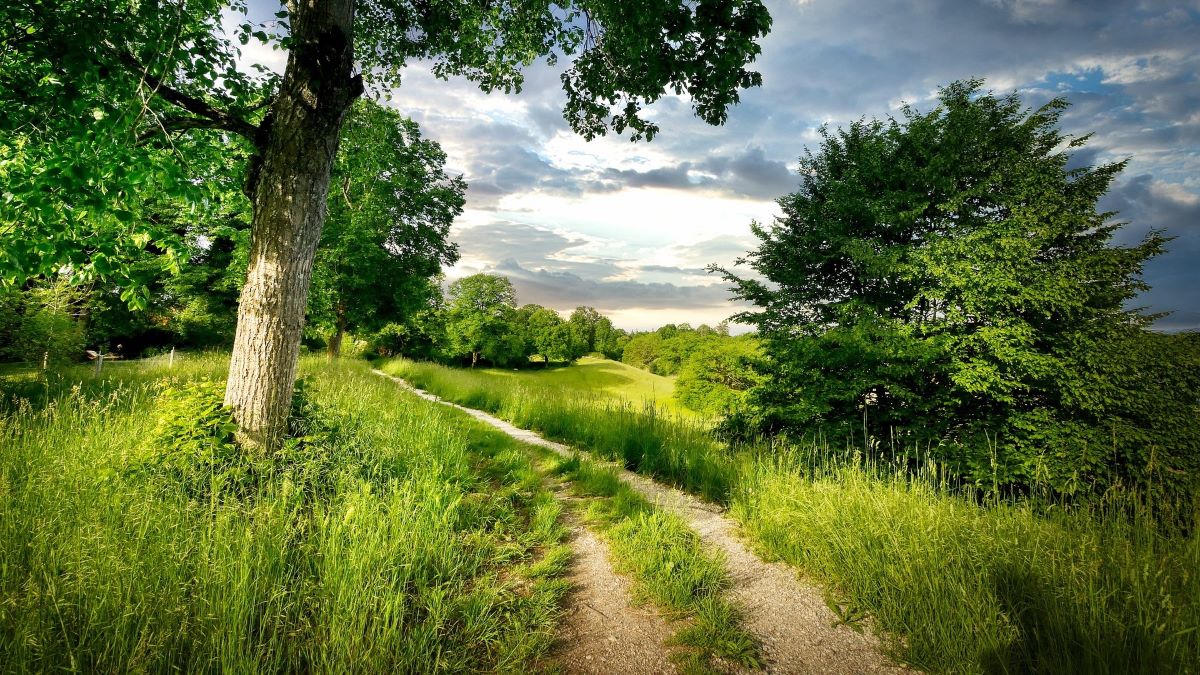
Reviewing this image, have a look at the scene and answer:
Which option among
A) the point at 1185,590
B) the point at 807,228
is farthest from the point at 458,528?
the point at 807,228

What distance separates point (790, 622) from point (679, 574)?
0.81 metres

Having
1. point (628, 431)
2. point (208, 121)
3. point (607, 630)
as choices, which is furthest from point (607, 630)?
point (208, 121)

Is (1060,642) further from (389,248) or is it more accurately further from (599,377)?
(599,377)

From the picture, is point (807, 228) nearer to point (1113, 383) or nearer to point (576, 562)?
point (1113, 383)

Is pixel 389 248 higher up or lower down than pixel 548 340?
higher up

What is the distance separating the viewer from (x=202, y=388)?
13.5 ft

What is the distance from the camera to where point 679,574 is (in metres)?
3.16

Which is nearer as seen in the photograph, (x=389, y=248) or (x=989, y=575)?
(x=989, y=575)

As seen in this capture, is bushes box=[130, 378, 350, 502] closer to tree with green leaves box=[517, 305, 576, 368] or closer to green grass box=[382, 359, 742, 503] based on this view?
green grass box=[382, 359, 742, 503]

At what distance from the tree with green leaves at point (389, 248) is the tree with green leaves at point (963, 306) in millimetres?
16202

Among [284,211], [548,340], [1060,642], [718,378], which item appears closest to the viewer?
[1060,642]

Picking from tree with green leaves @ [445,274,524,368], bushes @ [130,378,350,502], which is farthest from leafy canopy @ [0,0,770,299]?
tree with green leaves @ [445,274,524,368]

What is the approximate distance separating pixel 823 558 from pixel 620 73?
646 centimetres

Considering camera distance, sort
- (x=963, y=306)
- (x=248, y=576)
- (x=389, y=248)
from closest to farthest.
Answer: (x=248, y=576), (x=963, y=306), (x=389, y=248)
